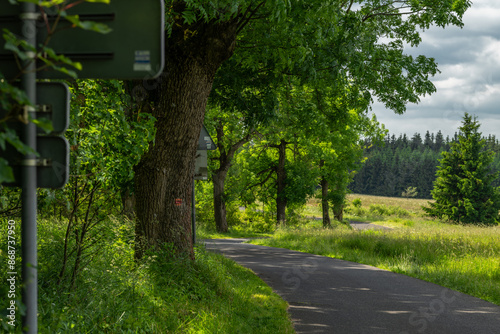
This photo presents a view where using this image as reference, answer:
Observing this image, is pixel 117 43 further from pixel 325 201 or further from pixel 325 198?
pixel 325 201

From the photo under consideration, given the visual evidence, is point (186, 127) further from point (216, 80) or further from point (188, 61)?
point (216, 80)

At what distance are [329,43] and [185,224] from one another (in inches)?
234

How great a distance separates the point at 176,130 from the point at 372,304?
15.0ft

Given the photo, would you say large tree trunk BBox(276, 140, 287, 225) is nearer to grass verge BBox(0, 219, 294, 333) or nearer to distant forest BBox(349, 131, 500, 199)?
grass verge BBox(0, 219, 294, 333)

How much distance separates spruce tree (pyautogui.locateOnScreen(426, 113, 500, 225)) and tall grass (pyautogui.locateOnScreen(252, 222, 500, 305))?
98.8 ft

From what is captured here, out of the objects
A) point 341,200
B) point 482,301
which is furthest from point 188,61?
point 341,200

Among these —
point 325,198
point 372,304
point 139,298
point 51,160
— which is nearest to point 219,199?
point 325,198

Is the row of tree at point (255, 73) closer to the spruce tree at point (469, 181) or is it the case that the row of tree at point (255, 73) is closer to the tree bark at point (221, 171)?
→ the tree bark at point (221, 171)

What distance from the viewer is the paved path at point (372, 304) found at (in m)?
7.30

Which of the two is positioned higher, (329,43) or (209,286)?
(329,43)

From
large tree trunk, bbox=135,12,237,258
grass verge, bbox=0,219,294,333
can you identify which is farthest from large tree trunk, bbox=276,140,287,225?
large tree trunk, bbox=135,12,237,258

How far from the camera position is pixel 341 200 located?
117 ft

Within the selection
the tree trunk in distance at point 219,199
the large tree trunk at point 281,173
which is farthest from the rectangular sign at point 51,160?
the large tree trunk at point 281,173

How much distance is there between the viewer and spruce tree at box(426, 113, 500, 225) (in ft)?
153
